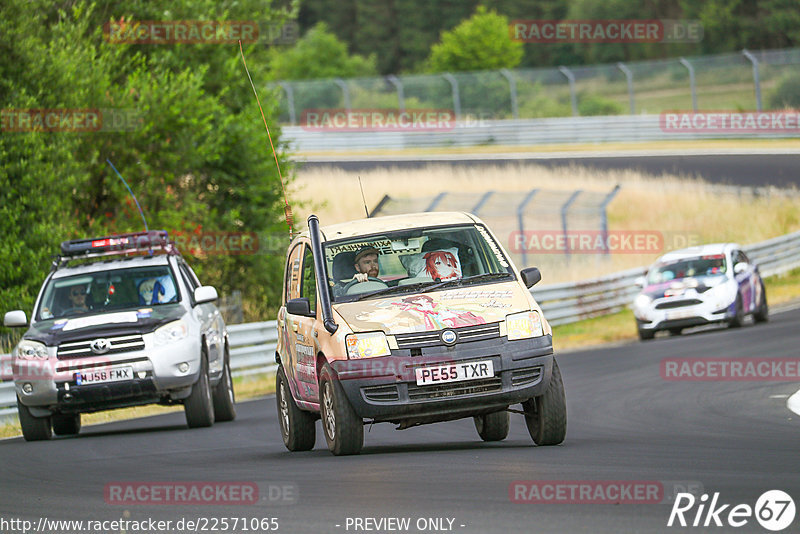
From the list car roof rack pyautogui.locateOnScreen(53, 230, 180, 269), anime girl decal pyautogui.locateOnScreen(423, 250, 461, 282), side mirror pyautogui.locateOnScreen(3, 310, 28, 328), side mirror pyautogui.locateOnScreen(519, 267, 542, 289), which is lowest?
side mirror pyautogui.locateOnScreen(3, 310, 28, 328)

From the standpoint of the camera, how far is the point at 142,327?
14.3 meters

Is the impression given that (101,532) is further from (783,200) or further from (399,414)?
(783,200)

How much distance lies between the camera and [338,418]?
10.0 meters

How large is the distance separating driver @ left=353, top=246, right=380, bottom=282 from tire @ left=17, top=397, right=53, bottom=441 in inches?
213

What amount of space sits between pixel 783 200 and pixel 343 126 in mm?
20674

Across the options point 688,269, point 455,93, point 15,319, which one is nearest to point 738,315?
point 688,269

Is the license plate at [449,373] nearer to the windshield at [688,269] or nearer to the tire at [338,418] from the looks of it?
the tire at [338,418]

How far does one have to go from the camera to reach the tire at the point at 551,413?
9.92 metres

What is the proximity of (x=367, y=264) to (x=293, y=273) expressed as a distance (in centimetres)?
117

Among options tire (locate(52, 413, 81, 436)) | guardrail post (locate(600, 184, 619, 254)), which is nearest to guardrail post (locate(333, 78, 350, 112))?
guardrail post (locate(600, 184, 619, 254))

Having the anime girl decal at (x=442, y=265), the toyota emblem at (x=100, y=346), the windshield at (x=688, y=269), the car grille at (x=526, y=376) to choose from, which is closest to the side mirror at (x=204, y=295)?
the toyota emblem at (x=100, y=346)

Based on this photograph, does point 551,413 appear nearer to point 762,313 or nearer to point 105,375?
point 105,375

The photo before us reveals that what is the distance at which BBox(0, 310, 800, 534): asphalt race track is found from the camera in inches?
288

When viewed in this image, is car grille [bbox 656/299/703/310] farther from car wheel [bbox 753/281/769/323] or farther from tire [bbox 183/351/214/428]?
tire [bbox 183/351/214/428]
